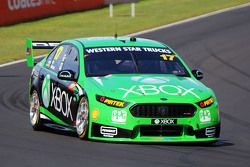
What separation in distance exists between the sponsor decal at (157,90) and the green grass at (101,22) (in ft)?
43.3

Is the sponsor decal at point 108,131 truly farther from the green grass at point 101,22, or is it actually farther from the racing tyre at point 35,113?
the green grass at point 101,22

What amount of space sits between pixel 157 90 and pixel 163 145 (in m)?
0.67

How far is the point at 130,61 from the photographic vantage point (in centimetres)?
1266

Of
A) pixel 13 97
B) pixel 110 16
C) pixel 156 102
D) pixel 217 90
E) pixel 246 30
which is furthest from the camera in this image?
pixel 110 16

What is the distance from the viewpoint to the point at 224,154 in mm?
10805

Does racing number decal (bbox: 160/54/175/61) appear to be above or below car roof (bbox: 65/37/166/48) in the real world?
below

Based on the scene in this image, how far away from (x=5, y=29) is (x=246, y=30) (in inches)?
320

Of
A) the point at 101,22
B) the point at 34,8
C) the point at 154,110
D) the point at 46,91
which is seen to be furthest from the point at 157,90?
the point at 34,8

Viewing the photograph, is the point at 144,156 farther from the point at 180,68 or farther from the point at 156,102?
the point at 180,68

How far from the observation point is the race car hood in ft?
37.2

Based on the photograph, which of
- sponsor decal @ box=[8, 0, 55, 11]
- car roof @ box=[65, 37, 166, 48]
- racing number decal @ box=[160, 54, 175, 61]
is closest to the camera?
racing number decal @ box=[160, 54, 175, 61]

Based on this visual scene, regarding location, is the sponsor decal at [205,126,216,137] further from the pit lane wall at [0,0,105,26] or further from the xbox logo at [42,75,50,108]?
the pit lane wall at [0,0,105,26]

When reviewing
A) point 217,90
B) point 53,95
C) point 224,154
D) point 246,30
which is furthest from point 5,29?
point 224,154

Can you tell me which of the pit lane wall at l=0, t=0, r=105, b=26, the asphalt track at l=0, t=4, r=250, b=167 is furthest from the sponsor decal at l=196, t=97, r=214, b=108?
the pit lane wall at l=0, t=0, r=105, b=26
